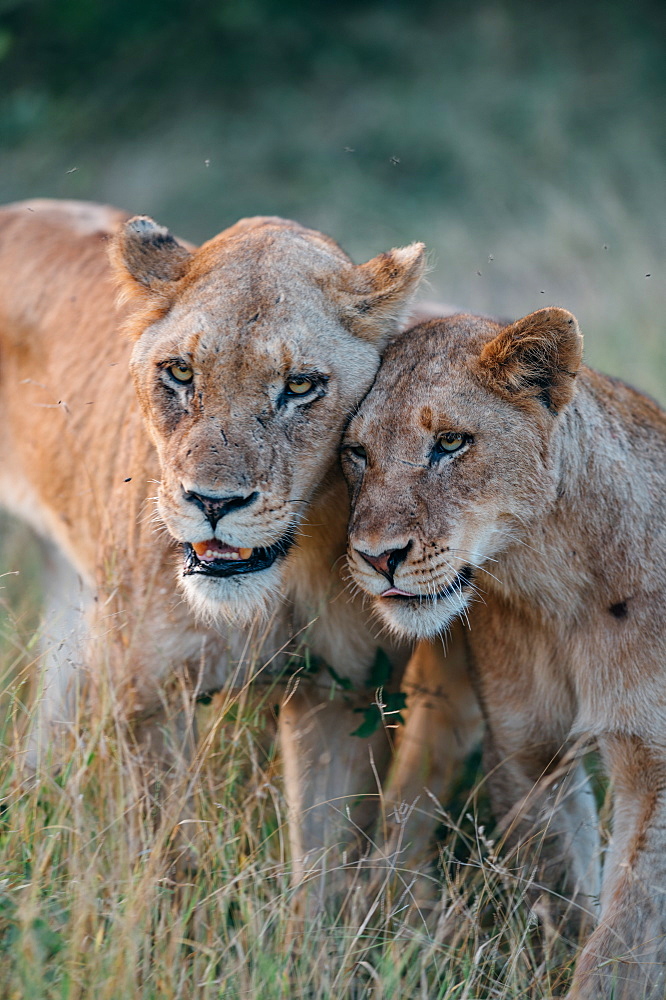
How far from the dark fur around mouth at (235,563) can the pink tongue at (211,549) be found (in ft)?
0.05

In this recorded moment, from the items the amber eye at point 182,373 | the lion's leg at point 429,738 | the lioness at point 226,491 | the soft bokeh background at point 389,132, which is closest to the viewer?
the lioness at point 226,491

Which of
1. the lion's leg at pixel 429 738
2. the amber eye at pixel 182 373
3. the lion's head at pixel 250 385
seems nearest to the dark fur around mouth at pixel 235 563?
the lion's head at pixel 250 385

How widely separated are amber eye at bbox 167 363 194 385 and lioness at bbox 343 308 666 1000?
0.44 m

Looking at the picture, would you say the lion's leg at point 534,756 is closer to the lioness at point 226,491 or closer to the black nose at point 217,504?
the lioness at point 226,491

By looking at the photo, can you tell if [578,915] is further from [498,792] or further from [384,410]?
[384,410]

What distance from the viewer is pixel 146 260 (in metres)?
3.37

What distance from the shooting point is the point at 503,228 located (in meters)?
10.6

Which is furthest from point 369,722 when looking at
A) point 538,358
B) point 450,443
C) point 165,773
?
point 538,358

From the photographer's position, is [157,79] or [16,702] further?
[157,79]

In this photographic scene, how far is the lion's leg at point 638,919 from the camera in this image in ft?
9.34

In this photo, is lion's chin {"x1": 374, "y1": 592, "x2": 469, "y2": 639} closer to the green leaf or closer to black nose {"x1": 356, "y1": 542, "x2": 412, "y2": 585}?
black nose {"x1": 356, "y1": 542, "x2": 412, "y2": 585}

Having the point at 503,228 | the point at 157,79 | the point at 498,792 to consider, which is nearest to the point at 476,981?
the point at 498,792

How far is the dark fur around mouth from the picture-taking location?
2920 millimetres

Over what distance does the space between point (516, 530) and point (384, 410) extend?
0.46m
